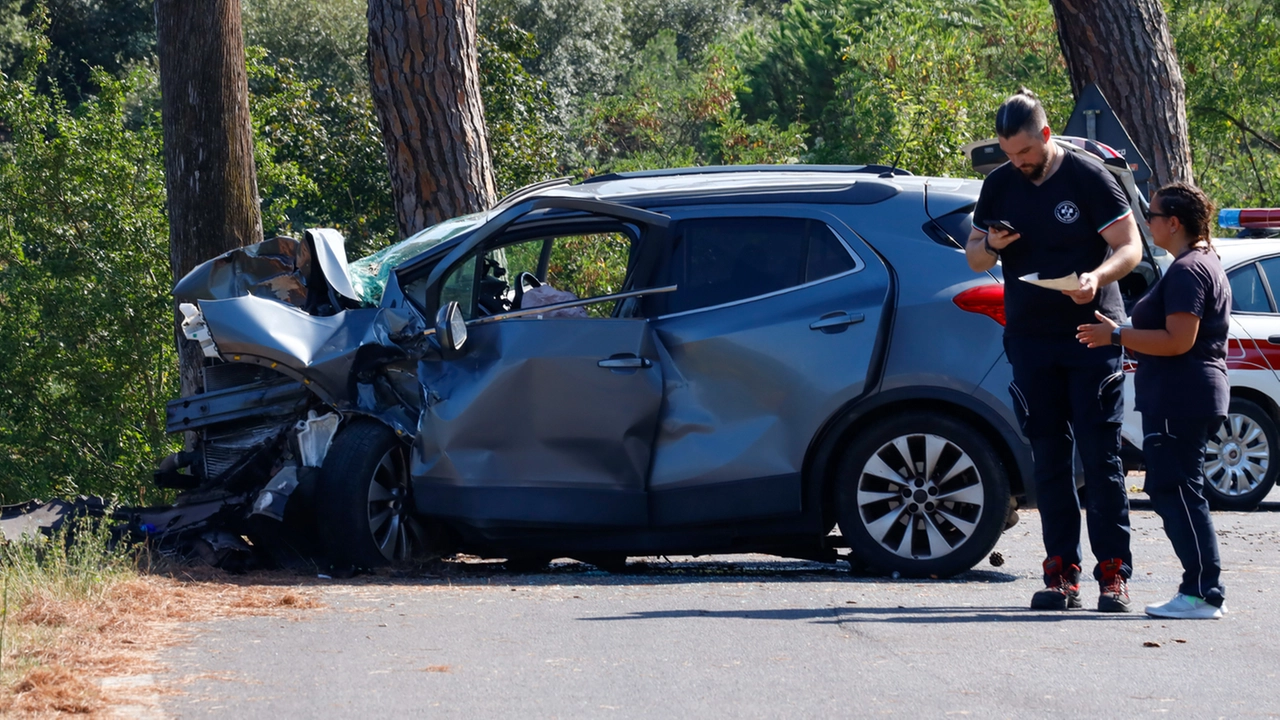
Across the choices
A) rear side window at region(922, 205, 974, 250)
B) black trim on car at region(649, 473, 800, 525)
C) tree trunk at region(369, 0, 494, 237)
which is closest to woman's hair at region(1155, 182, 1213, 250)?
rear side window at region(922, 205, 974, 250)

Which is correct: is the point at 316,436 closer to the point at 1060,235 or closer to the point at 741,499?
the point at 741,499

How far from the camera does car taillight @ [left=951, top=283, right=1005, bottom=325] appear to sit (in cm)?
645

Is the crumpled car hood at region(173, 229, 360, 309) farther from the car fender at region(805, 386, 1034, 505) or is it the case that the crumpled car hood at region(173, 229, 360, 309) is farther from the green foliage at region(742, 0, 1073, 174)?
the green foliage at region(742, 0, 1073, 174)

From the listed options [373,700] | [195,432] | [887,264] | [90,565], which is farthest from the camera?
[195,432]

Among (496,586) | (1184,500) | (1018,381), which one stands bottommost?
(496,586)

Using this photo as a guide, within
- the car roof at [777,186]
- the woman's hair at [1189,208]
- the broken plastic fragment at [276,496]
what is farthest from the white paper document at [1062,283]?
the broken plastic fragment at [276,496]

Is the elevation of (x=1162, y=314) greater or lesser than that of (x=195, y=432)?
greater

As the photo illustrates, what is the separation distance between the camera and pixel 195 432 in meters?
7.21

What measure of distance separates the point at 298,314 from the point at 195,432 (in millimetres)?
869

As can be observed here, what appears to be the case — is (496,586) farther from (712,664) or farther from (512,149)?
(512,149)

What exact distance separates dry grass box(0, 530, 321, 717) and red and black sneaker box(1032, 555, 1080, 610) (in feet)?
9.26

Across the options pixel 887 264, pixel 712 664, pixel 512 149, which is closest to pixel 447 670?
pixel 712 664

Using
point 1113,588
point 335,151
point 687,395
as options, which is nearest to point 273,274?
point 687,395

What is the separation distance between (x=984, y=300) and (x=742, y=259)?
1.06m
